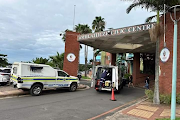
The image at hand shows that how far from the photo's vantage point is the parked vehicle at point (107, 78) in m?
11.5

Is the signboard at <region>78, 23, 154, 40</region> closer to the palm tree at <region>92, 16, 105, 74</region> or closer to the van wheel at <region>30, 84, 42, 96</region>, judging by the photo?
the van wheel at <region>30, 84, 42, 96</region>

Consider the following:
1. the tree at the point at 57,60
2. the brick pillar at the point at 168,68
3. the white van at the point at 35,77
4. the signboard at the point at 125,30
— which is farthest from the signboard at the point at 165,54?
the tree at the point at 57,60

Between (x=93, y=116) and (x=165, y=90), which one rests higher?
(x=165, y=90)

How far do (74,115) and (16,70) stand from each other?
19.6 feet

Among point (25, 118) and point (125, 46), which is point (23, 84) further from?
point (125, 46)

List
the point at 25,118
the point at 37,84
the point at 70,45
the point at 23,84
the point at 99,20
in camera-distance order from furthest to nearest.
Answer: the point at 99,20, the point at 70,45, the point at 37,84, the point at 23,84, the point at 25,118

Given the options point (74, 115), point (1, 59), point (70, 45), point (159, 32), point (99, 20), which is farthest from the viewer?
point (99, 20)

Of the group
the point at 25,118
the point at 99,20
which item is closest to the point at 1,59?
the point at 99,20

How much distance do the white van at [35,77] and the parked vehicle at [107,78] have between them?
265 centimetres

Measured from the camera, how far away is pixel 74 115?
6266 mm

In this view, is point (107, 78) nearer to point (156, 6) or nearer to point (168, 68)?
point (168, 68)

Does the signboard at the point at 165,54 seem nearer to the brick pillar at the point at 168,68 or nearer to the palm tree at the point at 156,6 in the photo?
the palm tree at the point at 156,6

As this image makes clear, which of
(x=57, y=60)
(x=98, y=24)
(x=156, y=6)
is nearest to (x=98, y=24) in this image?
(x=98, y=24)

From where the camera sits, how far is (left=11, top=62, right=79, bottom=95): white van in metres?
9.56
